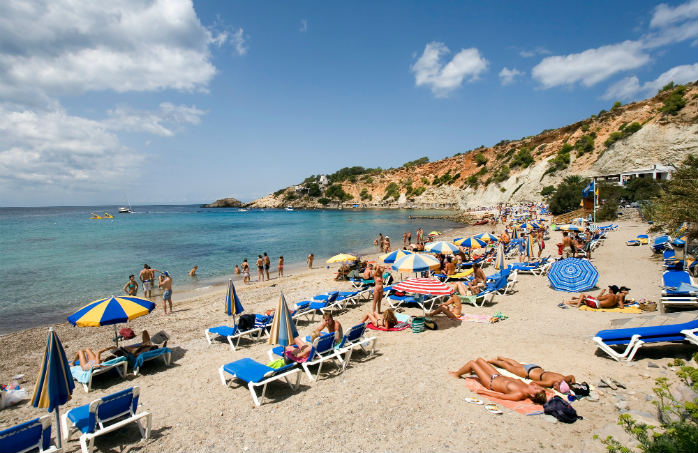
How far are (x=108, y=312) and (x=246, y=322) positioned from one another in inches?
107

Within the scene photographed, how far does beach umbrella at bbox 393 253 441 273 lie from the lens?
10.2 meters

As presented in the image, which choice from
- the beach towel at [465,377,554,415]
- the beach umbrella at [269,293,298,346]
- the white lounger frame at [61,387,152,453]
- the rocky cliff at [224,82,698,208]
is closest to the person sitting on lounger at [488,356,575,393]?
the beach towel at [465,377,554,415]

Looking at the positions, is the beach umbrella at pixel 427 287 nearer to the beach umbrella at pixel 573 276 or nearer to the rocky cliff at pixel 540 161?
the beach umbrella at pixel 573 276

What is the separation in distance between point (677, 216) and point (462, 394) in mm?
13059

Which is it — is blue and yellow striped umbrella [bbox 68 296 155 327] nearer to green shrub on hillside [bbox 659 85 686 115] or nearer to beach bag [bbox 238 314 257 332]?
beach bag [bbox 238 314 257 332]

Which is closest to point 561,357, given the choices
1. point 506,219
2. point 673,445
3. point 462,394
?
point 462,394

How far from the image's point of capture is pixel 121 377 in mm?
6586

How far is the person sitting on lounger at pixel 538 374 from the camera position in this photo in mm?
4719

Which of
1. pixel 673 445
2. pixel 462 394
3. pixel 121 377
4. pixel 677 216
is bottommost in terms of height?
pixel 121 377

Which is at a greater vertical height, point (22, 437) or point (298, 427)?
point (22, 437)

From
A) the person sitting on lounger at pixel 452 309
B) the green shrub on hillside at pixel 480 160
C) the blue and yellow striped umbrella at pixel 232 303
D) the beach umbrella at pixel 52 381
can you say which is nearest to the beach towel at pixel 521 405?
the person sitting on lounger at pixel 452 309

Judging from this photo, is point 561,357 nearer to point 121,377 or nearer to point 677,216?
point 121,377

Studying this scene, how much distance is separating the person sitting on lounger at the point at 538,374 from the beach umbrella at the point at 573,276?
6.20 m

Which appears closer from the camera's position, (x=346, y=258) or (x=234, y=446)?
(x=234, y=446)
